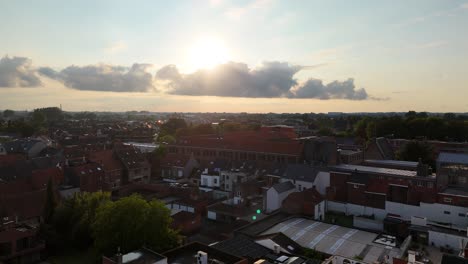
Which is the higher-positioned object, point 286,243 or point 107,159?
point 107,159

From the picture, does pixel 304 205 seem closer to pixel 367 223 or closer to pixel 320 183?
pixel 367 223

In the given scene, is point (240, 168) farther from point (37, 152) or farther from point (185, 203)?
point (37, 152)

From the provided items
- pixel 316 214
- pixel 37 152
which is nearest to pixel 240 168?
pixel 316 214

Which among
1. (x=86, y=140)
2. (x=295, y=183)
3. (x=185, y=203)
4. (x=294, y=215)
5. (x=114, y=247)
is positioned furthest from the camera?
(x=86, y=140)

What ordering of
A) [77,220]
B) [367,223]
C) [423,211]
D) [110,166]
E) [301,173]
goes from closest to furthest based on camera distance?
[77,220] < [367,223] < [423,211] < [301,173] < [110,166]

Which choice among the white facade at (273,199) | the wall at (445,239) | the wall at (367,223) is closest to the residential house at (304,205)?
the white facade at (273,199)

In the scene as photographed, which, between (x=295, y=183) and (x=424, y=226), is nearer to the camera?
(x=424, y=226)

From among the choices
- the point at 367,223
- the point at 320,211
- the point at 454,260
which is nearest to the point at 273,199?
the point at 320,211
